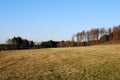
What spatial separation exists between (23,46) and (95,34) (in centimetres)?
2882

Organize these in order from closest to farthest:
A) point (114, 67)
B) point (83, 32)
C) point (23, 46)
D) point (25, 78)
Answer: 1. point (25, 78)
2. point (114, 67)
3. point (23, 46)
4. point (83, 32)

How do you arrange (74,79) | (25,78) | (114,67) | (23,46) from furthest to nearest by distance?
(23,46)
(114,67)
(25,78)
(74,79)

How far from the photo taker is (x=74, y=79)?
16.2 metres

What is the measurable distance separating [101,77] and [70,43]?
246 feet

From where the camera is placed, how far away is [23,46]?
86750 mm

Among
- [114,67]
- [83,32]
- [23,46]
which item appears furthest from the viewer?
[83,32]

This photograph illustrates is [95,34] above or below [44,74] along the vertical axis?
above

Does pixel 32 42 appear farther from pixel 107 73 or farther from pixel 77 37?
pixel 107 73

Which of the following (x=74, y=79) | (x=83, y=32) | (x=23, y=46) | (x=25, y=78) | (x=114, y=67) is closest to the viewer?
(x=74, y=79)

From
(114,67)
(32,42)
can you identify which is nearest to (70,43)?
(32,42)

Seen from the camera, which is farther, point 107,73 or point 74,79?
point 107,73

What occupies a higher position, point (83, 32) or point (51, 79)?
point (83, 32)

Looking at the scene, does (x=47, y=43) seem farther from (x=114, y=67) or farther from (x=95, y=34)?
(x=114, y=67)

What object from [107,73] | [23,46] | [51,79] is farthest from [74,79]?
[23,46]
